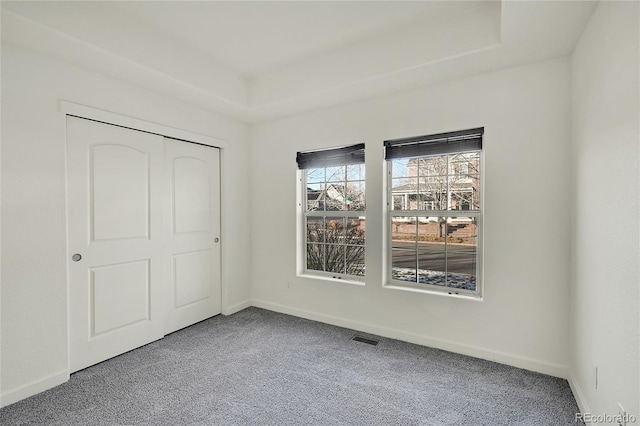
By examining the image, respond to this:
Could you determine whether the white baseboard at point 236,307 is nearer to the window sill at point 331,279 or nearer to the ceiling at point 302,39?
the window sill at point 331,279

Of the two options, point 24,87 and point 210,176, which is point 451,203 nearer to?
point 210,176

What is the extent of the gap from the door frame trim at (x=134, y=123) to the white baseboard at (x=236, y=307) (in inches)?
79.6

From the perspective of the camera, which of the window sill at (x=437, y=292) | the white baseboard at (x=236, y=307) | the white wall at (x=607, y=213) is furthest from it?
the white baseboard at (x=236, y=307)

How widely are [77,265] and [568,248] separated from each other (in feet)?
12.9

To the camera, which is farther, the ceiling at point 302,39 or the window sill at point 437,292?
the window sill at point 437,292

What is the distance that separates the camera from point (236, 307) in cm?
390

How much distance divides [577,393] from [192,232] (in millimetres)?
3645

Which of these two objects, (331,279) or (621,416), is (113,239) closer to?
(331,279)

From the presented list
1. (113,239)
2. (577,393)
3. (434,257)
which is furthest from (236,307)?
(577,393)

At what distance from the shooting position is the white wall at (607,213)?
4.45 feet

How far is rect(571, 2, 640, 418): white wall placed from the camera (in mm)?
1355

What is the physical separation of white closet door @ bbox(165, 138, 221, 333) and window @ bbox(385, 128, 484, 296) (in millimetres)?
2098

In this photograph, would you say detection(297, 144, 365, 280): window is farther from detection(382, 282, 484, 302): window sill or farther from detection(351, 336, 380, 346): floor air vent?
detection(351, 336, 380, 346): floor air vent

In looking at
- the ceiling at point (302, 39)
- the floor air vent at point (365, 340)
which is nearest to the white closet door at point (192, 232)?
the ceiling at point (302, 39)
